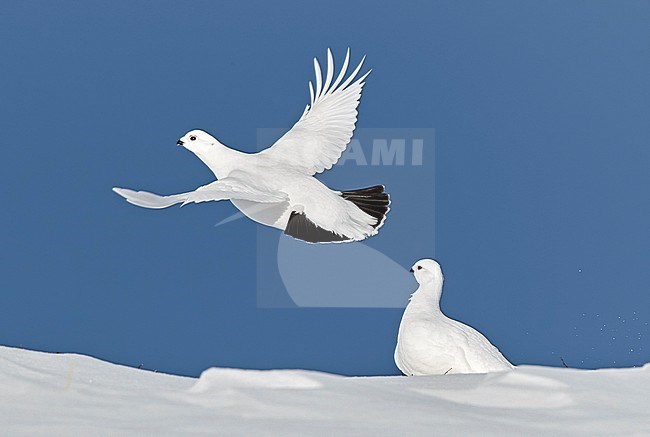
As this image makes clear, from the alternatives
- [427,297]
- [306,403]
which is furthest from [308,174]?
[306,403]

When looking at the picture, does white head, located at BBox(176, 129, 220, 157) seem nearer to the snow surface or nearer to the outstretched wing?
the outstretched wing

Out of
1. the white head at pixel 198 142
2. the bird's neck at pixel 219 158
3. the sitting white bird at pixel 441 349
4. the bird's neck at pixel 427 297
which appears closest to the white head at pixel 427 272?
the bird's neck at pixel 427 297

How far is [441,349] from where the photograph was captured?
3762 millimetres

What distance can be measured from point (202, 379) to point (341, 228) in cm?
294

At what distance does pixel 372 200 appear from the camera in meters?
5.11

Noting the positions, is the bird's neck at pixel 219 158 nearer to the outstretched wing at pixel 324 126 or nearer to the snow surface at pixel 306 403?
the outstretched wing at pixel 324 126

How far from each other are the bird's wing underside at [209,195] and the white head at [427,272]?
72cm

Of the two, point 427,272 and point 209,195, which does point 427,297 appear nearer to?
point 427,272

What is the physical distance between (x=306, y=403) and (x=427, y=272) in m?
2.79

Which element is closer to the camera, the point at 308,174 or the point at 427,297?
the point at 427,297

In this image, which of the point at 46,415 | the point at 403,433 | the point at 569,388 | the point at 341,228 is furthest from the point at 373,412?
the point at 341,228

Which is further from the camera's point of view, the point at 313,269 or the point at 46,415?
the point at 313,269

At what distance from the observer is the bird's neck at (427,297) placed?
4.25 metres

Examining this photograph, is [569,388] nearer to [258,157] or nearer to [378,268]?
[258,157]
